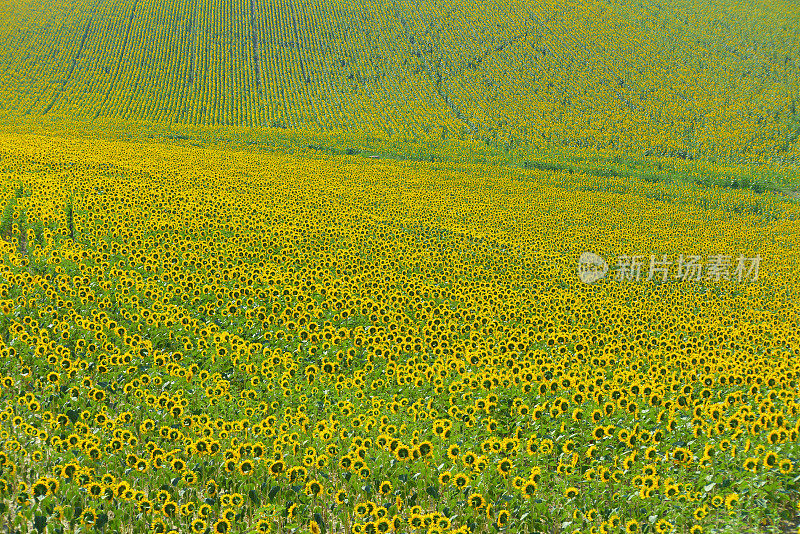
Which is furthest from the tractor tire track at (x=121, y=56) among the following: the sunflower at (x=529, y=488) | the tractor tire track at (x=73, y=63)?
the sunflower at (x=529, y=488)

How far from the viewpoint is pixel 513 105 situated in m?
62.7

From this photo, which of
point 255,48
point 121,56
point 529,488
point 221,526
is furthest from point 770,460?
point 121,56

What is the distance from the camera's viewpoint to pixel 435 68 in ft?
239

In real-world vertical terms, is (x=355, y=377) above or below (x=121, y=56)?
below

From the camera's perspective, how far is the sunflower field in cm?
645

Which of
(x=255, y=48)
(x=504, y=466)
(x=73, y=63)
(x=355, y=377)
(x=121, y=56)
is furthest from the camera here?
(x=255, y=48)

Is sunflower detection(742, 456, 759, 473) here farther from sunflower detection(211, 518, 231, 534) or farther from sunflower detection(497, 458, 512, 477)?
sunflower detection(211, 518, 231, 534)

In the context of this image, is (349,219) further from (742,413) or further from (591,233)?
(742,413)

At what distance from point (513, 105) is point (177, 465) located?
6108cm

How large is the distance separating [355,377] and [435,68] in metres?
69.0

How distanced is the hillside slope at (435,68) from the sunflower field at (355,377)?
125ft

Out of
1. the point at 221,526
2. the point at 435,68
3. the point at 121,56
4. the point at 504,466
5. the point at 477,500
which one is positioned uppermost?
the point at 121,56

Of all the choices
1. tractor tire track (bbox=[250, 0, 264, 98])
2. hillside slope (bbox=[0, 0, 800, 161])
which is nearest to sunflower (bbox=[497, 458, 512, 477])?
hillside slope (bbox=[0, 0, 800, 161])

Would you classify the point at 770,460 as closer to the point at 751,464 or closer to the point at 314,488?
the point at 751,464
